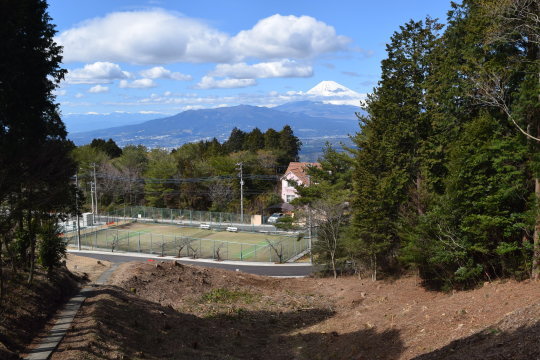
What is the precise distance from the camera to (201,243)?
4759cm

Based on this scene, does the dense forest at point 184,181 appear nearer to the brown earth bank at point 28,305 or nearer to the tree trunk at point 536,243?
the brown earth bank at point 28,305

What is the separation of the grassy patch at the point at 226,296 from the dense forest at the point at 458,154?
715 cm

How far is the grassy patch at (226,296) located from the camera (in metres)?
23.5

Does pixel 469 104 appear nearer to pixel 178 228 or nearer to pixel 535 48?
pixel 535 48

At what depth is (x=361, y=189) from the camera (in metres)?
→ 26.5

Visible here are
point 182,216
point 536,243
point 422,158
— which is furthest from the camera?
point 182,216

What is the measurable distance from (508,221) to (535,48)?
7.00 m

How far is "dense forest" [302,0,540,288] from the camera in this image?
17172 millimetres

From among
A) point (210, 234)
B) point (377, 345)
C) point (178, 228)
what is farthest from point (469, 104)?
point (178, 228)

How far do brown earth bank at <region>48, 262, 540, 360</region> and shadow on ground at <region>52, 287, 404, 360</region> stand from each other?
4 cm

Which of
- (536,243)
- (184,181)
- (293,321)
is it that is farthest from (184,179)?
(536,243)

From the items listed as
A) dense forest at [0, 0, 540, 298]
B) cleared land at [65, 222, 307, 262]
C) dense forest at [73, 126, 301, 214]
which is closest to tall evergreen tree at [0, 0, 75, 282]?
dense forest at [0, 0, 540, 298]

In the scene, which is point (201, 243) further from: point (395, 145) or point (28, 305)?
point (28, 305)

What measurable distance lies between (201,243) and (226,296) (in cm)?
2377
